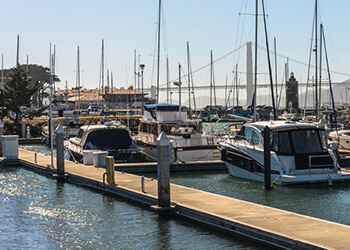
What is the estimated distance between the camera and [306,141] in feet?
83.5

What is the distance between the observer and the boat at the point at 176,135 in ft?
109

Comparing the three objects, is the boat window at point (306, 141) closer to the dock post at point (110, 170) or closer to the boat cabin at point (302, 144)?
the boat cabin at point (302, 144)

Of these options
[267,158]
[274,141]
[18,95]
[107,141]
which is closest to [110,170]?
[267,158]

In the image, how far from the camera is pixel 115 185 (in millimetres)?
22734

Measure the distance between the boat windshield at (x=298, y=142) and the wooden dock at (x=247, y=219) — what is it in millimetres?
5840

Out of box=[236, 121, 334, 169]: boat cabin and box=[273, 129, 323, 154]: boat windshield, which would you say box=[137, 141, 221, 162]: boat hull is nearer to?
box=[236, 121, 334, 169]: boat cabin

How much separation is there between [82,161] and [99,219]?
13.7 m

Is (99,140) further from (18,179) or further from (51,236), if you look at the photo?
(51,236)

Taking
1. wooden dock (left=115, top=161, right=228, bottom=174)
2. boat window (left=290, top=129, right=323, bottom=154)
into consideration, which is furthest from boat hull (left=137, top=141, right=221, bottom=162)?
boat window (left=290, top=129, right=323, bottom=154)

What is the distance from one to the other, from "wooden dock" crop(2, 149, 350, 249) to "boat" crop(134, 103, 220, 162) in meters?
9.30

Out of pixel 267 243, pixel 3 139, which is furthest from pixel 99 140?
pixel 267 243

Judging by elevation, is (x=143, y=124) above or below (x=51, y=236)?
above

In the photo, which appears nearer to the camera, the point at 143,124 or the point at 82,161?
the point at 82,161

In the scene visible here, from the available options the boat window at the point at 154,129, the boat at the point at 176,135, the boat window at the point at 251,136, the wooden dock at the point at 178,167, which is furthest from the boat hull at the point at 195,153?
the boat window at the point at 251,136
